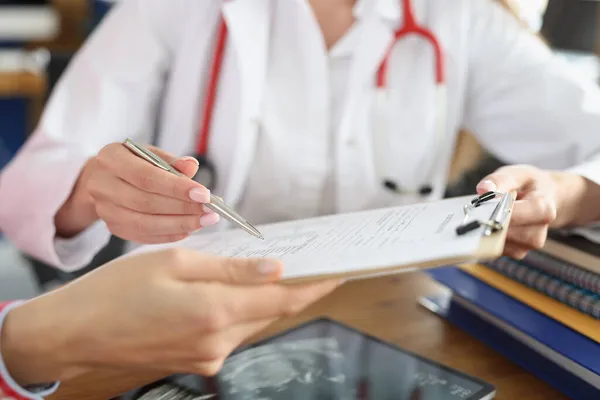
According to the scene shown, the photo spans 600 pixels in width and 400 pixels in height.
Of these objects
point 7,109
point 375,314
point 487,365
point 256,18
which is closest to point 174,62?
point 256,18

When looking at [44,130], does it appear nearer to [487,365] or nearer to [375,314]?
[375,314]

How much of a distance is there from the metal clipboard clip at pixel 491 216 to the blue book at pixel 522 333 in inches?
5.6

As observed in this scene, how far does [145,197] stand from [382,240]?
0.23 m

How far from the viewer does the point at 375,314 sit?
2.10ft

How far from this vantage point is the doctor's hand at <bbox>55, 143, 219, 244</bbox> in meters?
0.50

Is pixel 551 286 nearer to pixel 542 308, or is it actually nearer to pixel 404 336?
pixel 542 308

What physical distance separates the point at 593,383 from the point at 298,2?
1.92 feet

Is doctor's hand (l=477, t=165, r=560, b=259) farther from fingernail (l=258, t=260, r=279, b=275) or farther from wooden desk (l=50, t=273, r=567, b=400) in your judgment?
fingernail (l=258, t=260, r=279, b=275)

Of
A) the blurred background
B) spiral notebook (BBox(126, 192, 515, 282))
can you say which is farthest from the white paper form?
the blurred background

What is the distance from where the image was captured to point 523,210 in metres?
0.52

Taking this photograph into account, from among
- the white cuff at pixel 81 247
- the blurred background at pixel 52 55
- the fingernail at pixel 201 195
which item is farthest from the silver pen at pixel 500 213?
the white cuff at pixel 81 247

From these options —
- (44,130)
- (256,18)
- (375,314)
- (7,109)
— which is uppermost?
(256,18)

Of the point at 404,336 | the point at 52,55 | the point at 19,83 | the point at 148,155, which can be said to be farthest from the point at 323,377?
the point at 19,83

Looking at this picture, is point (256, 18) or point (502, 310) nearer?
point (502, 310)
